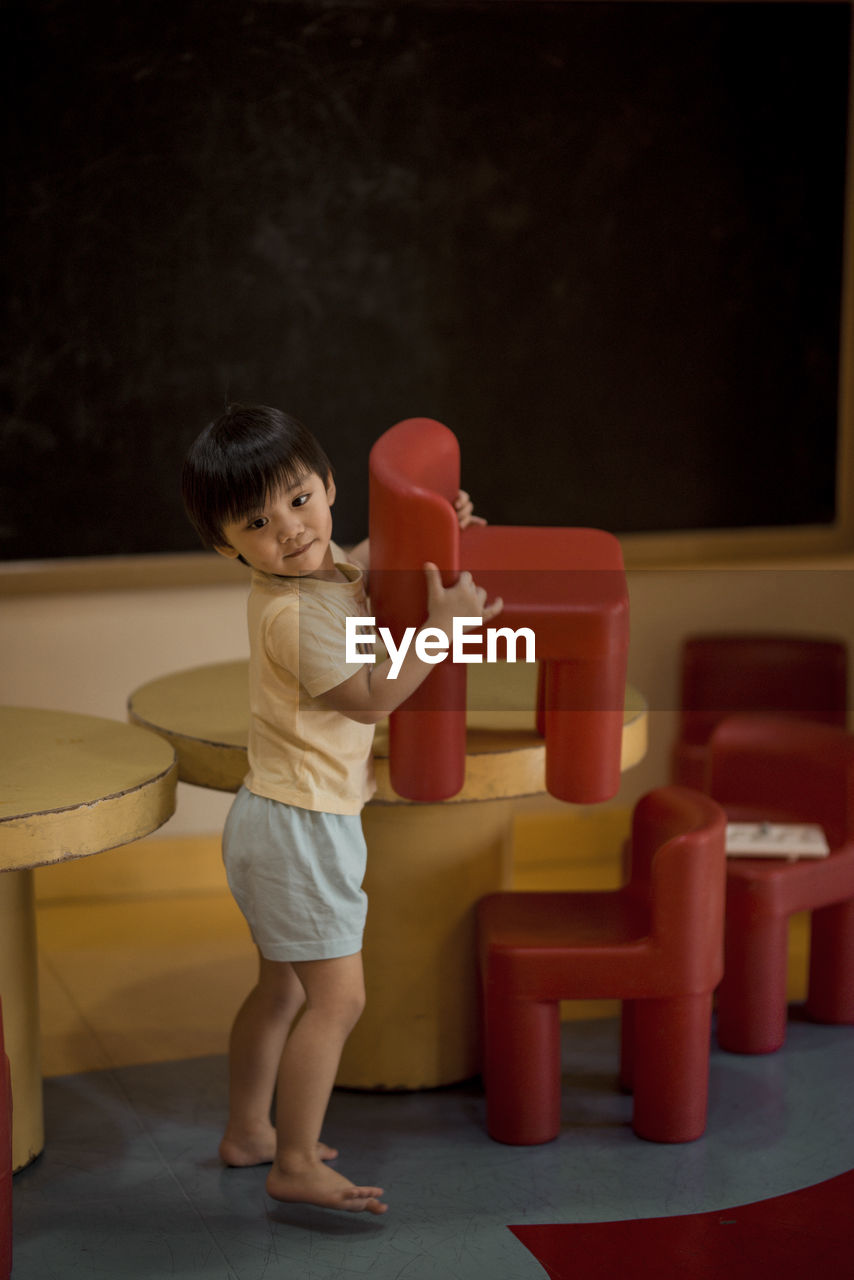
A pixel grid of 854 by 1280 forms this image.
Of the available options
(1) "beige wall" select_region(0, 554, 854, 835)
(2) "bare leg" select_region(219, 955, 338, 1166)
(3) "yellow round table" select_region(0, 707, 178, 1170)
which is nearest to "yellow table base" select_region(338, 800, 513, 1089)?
(2) "bare leg" select_region(219, 955, 338, 1166)

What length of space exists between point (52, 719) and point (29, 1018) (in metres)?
0.48

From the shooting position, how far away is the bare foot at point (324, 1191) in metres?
2.04

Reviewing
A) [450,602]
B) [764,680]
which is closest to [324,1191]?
[450,602]

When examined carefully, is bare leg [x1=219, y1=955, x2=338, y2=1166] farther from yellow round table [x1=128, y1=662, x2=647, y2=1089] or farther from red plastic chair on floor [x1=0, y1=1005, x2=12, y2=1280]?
red plastic chair on floor [x1=0, y1=1005, x2=12, y2=1280]

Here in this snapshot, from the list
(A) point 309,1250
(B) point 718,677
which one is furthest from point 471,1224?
(B) point 718,677

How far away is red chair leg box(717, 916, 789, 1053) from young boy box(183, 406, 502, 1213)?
828 millimetres

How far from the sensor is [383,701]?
74.2 inches

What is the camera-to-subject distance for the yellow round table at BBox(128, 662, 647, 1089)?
2400mm

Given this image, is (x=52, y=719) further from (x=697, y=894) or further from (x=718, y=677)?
(x=718, y=677)

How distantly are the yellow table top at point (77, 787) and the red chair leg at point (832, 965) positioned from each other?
4.28 feet

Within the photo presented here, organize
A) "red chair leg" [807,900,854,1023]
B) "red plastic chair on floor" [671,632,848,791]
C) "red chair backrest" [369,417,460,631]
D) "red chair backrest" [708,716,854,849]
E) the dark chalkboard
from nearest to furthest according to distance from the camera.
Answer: "red chair backrest" [369,417,460,631] → "red chair leg" [807,900,854,1023] → "red chair backrest" [708,716,854,849] → the dark chalkboard → "red plastic chair on floor" [671,632,848,791]

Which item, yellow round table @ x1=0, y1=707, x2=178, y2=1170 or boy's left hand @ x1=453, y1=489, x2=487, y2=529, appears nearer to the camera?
yellow round table @ x1=0, y1=707, x2=178, y2=1170

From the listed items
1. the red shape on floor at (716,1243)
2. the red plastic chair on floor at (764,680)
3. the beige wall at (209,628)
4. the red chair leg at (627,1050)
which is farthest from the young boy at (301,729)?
the red plastic chair on floor at (764,680)

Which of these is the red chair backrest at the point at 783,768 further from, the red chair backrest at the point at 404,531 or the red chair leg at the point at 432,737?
the red chair backrest at the point at 404,531
